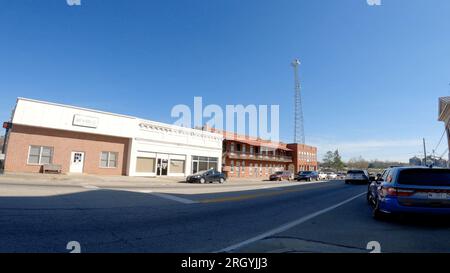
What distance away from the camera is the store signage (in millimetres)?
27906

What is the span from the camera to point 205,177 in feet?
98.4

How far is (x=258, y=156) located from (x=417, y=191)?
47640 mm

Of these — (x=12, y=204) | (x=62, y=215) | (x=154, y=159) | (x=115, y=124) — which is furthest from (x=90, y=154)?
(x=62, y=215)

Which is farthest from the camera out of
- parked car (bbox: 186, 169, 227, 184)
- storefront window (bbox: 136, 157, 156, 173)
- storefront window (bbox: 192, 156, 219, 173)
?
storefront window (bbox: 192, 156, 219, 173)

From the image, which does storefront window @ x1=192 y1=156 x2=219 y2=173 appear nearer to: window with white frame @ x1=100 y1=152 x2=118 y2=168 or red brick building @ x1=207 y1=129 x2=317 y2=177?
red brick building @ x1=207 y1=129 x2=317 y2=177

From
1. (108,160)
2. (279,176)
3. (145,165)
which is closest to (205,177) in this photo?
(145,165)

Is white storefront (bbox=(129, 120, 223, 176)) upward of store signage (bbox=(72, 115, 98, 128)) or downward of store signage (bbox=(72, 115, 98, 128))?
downward

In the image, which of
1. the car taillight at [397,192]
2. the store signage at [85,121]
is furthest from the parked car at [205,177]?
the car taillight at [397,192]

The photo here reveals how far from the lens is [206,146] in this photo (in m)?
40.8

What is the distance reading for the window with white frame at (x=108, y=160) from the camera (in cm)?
2984

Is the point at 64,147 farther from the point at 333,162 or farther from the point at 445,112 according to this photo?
the point at 333,162

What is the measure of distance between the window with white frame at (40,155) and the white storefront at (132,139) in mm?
278

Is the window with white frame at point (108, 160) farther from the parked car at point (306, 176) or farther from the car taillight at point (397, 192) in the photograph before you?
the car taillight at point (397, 192)

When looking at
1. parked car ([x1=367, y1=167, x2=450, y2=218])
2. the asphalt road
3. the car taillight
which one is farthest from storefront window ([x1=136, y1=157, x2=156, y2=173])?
the car taillight
